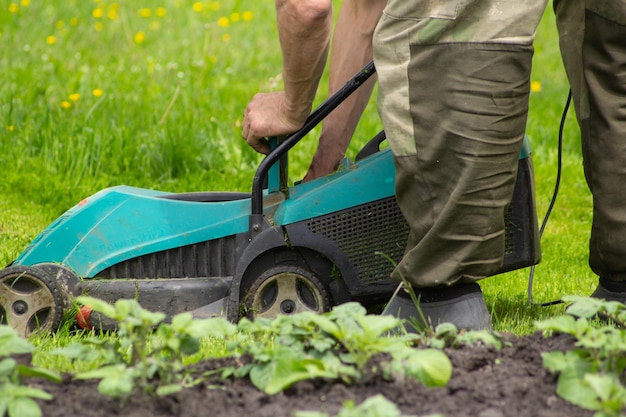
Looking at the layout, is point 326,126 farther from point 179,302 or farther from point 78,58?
point 78,58

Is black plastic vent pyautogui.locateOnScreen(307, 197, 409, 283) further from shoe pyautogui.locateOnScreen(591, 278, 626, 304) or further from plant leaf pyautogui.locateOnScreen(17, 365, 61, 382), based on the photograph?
plant leaf pyautogui.locateOnScreen(17, 365, 61, 382)

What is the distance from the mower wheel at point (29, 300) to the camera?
9.23 ft

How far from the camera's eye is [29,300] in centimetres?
285

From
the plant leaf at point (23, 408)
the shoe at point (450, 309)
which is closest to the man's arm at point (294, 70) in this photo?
the shoe at point (450, 309)

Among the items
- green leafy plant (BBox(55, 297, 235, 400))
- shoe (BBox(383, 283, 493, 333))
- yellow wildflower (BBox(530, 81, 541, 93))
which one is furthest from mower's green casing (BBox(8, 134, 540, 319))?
yellow wildflower (BBox(530, 81, 541, 93))

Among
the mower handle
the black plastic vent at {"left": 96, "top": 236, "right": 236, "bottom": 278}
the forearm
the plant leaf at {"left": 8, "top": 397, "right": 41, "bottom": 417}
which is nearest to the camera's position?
the plant leaf at {"left": 8, "top": 397, "right": 41, "bottom": 417}

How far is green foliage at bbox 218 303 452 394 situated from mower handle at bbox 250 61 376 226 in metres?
0.89

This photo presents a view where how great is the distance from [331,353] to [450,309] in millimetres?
594

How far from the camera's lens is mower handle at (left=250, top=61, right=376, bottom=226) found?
274cm

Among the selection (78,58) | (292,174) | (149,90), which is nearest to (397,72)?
(292,174)

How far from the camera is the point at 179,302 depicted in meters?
2.91

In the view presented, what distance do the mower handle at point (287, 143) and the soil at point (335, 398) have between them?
975 mm

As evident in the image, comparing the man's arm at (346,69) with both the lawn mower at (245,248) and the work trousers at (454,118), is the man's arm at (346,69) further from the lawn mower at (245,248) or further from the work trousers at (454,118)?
the work trousers at (454,118)

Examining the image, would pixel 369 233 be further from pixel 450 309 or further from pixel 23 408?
pixel 23 408
